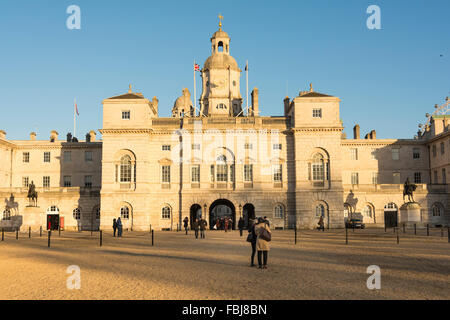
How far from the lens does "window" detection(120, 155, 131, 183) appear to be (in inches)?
1932

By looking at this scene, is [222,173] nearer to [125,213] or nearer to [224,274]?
[125,213]

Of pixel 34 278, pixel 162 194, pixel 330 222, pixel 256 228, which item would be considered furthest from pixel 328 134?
pixel 34 278

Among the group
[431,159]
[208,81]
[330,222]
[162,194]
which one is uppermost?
[208,81]

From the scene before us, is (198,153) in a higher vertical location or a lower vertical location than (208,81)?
lower

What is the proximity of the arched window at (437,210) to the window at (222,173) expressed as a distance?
84.2 ft

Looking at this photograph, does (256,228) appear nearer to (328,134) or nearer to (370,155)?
(328,134)

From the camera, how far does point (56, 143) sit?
57.7 metres

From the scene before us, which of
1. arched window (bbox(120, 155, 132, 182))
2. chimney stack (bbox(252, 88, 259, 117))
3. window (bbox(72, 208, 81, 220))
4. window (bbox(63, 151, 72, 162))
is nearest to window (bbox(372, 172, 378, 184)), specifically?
chimney stack (bbox(252, 88, 259, 117))

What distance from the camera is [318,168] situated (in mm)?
48844

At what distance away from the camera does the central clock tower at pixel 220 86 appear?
2547 inches

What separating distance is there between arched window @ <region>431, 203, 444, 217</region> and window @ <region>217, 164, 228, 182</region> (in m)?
25.7

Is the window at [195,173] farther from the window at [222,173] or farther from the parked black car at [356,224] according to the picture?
the parked black car at [356,224]

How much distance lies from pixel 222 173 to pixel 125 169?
11.2m
